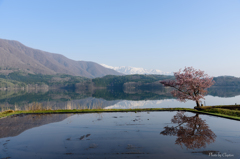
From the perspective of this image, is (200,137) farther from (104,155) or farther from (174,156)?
(104,155)

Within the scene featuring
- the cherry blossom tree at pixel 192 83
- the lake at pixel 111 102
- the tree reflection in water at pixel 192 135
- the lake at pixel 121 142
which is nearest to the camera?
the lake at pixel 121 142

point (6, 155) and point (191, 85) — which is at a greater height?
point (191, 85)

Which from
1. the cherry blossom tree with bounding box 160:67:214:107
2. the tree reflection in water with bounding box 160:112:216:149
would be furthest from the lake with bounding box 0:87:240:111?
the tree reflection in water with bounding box 160:112:216:149

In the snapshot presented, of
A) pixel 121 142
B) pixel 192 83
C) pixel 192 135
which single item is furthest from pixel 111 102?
pixel 121 142

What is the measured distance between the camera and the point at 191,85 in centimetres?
2264

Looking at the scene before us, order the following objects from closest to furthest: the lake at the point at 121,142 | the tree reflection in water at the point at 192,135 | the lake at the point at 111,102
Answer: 1. the lake at the point at 121,142
2. the tree reflection in water at the point at 192,135
3. the lake at the point at 111,102

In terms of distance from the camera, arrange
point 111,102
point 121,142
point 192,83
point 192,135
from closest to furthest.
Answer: point 121,142 < point 192,135 < point 192,83 < point 111,102

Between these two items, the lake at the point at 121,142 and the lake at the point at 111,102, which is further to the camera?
the lake at the point at 111,102

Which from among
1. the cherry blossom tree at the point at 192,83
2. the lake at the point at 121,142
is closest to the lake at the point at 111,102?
the cherry blossom tree at the point at 192,83

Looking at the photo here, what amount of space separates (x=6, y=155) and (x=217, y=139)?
41.5ft

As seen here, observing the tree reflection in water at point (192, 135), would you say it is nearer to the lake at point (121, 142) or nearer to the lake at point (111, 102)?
the lake at point (121, 142)

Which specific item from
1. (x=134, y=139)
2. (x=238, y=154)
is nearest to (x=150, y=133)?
(x=134, y=139)

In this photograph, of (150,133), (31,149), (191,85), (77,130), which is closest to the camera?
(31,149)

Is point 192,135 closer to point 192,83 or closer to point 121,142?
point 121,142
